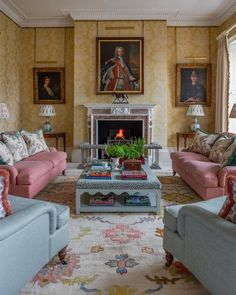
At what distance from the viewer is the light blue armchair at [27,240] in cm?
162

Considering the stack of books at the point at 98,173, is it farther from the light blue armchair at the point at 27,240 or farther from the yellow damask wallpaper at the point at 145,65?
the yellow damask wallpaper at the point at 145,65

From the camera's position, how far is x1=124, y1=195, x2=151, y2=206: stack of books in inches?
142

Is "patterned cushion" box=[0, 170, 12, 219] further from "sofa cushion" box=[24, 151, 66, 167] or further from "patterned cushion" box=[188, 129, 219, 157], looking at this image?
"patterned cushion" box=[188, 129, 219, 157]

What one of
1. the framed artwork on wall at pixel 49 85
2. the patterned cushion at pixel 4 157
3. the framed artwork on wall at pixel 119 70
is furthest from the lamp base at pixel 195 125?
the patterned cushion at pixel 4 157

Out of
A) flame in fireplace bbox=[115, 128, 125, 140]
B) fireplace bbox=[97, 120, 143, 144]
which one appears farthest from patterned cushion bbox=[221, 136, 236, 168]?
flame in fireplace bbox=[115, 128, 125, 140]

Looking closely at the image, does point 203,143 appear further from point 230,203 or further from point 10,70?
point 10,70

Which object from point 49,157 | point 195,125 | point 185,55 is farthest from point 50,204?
point 185,55

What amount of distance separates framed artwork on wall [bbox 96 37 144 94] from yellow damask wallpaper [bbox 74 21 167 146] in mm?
135

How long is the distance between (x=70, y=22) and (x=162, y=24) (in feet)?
6.92

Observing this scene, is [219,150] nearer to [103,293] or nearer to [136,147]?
[136,147]

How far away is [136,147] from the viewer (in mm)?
4215

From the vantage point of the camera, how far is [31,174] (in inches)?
146

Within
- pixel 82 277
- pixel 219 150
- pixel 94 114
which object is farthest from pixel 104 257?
pixel 94 114

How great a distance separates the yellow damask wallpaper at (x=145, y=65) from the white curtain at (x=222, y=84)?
115cm
